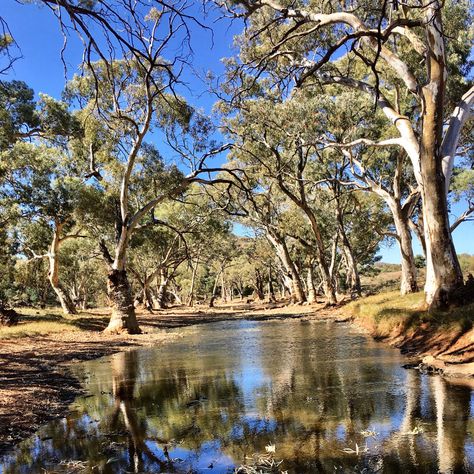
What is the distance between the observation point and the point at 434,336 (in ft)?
34.7

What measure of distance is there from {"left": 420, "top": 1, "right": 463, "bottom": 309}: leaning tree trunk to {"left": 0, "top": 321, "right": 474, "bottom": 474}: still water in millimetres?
3101

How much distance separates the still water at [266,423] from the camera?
14.5ft

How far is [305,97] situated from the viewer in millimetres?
20531

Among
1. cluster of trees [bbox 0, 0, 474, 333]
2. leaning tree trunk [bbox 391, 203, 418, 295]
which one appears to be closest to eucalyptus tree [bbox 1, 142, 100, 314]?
cluster of trees [bbox 0, 0, 474, 333]

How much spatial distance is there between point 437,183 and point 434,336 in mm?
3839

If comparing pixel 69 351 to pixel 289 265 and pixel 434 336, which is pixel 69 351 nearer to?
pixel 434 336

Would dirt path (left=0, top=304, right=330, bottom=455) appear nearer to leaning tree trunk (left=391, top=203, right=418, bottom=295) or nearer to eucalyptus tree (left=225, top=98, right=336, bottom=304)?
eucalyptus tree (left=225, top=98, right=336, bottom=304)

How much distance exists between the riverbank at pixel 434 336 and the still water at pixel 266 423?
57 cm

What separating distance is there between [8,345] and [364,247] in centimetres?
4111

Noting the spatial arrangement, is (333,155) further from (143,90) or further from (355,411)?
(355,411)

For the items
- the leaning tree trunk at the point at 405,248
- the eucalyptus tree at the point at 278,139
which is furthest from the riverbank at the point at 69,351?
the eucalyptus tree at the point at 278,139

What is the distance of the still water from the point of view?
4.41 metres

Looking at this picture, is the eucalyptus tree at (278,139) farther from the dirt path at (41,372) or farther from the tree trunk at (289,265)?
the dirt path at (41,372)

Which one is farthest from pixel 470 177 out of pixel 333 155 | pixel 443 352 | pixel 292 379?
pixel 292 379
